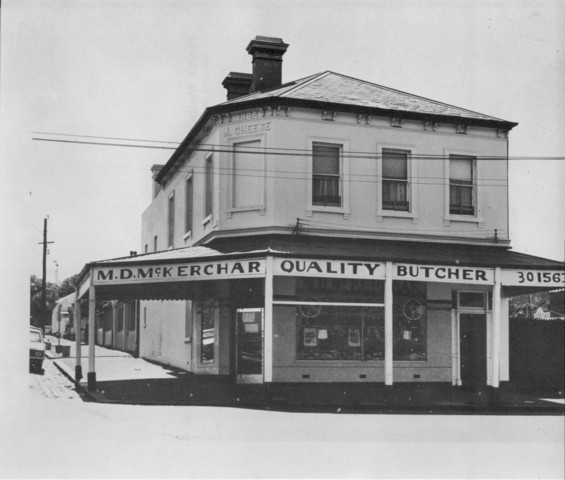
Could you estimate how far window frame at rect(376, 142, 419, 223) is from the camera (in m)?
21.0

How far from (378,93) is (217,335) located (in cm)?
789

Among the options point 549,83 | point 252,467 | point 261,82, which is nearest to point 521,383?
point 549,83

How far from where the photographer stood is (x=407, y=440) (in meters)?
13.1

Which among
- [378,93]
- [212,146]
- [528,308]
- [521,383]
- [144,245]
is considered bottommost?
[521,383]

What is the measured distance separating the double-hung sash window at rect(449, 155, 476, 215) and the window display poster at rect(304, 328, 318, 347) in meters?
4.95

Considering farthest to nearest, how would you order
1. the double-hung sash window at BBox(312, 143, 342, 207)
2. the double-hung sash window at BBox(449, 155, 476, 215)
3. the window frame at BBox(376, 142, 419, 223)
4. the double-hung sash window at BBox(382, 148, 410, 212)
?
the double-hung sash window at BBox(449, 155, 476, 215) → the double-hung sash window at BBox(382, 148, 410, 212) → the window frame at BBox(376, 142, 419, 223) → the double-hung sash window at BBox(312, 143, 342, 207)

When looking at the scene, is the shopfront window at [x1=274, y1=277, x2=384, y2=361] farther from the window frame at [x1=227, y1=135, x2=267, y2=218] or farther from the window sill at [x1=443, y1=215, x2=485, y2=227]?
the window sill at [x1=443, y1=215, x2=485, y2=227]

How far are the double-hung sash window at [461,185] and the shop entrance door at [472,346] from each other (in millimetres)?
2832

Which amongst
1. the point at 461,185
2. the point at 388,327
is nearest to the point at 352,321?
the point at 388,327

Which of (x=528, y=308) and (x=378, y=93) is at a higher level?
(x=378, y=93)

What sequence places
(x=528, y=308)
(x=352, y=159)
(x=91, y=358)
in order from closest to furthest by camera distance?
(x=91, y=358) < (x=352, y=159) < (x=528, y=308)

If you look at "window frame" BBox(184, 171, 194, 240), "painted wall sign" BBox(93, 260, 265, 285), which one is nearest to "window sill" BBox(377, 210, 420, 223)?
"painted wall sign" BBox(93, 260, 265, 285)

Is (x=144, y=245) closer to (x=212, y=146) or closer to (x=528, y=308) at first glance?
(x=212, y=146)

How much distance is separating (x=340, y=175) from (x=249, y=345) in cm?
494
